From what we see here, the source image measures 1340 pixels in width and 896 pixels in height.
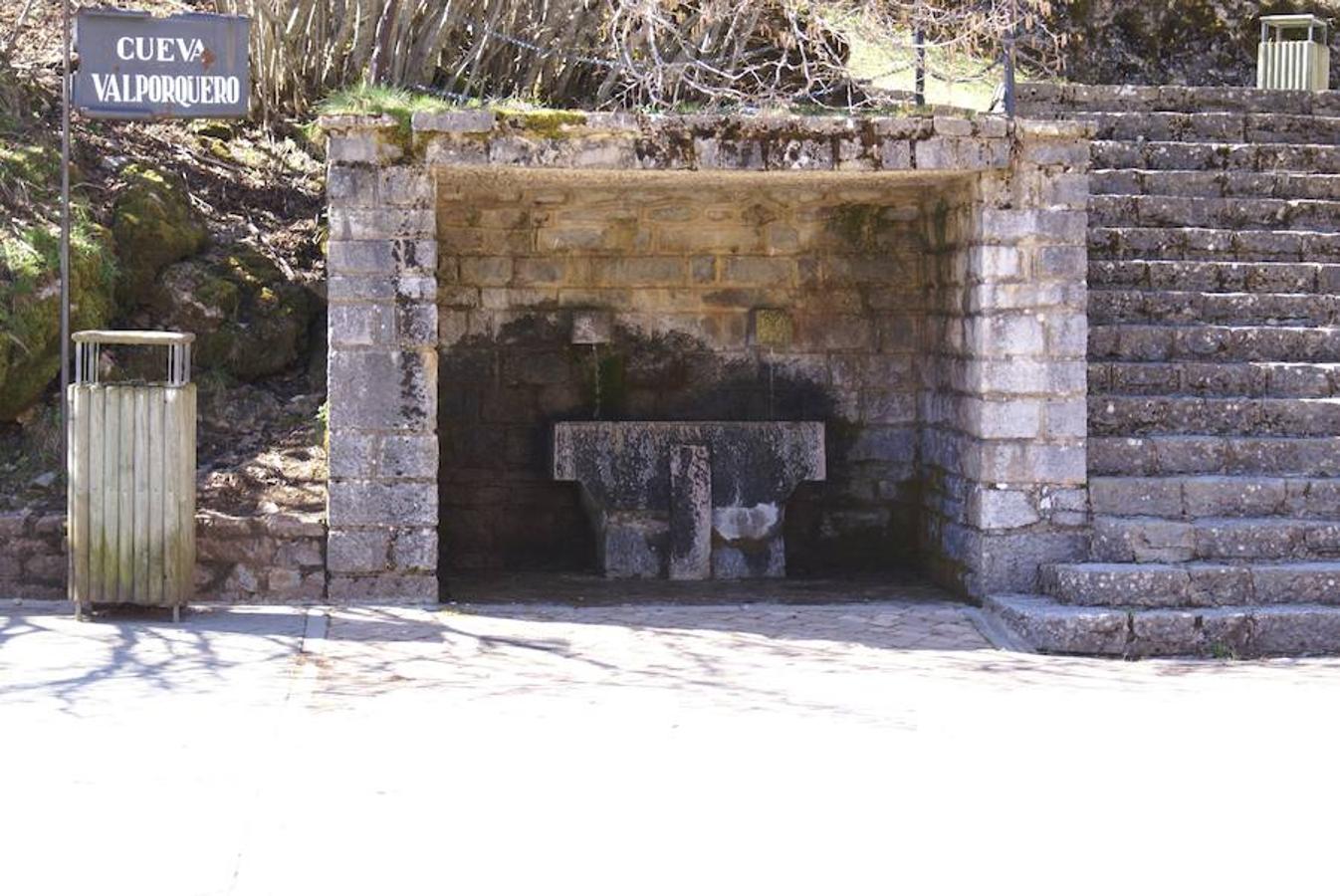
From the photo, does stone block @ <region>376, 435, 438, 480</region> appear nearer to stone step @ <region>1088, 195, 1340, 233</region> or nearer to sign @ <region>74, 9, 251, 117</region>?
sign @ <region>74, 9, 251, 117</region>

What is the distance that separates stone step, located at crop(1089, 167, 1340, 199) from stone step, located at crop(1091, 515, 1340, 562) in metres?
2.86

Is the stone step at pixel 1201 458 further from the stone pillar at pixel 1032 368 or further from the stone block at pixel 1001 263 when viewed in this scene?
the stone block at pixel 1001 263

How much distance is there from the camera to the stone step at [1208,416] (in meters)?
8.59

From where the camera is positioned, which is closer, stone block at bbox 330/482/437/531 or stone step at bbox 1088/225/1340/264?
stone block at bbox 330/482/437/531

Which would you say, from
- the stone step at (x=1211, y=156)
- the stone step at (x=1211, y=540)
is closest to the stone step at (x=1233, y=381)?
the stone step at (x=1211, y=540)

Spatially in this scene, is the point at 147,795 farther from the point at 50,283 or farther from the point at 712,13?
the point at 712,13

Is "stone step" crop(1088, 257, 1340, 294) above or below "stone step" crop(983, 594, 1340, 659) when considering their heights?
above

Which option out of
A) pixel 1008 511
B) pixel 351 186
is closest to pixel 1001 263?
pixel 1008 511

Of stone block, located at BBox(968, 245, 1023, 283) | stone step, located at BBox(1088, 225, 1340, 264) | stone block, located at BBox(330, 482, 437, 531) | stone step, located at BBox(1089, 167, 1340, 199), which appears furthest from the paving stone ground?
stone step, located at BBox(1089, 167, 1340, 199)

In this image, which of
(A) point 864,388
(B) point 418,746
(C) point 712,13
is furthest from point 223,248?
(B) point 418,746

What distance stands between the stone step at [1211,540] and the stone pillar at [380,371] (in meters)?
3.04

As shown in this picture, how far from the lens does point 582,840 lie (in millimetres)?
4574

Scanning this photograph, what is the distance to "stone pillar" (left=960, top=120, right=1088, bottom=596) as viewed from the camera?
8.11m

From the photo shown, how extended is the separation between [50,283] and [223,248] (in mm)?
1199
